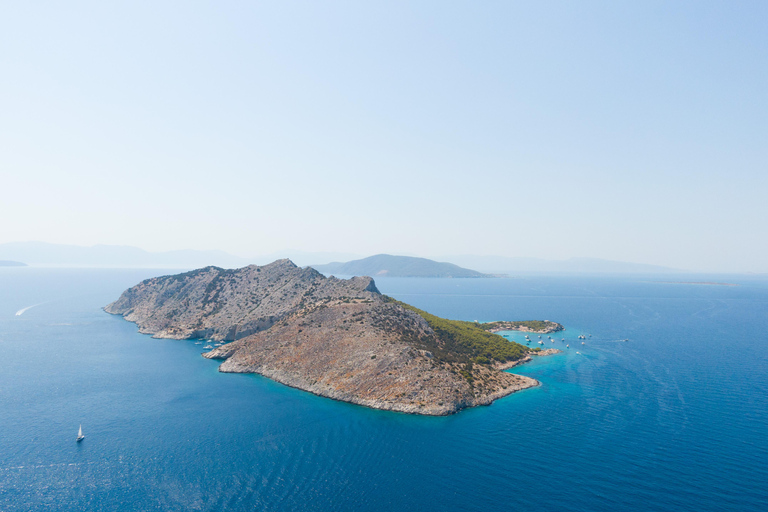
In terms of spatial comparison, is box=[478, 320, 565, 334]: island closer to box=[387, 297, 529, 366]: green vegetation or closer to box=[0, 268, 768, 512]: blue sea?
box=[387, 297, 529, 366]: green vegetation

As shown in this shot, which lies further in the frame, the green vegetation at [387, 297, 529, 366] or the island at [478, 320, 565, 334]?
the island at [478, 320, 565, 334]

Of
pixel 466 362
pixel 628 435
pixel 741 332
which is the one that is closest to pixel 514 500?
pixel 628 435

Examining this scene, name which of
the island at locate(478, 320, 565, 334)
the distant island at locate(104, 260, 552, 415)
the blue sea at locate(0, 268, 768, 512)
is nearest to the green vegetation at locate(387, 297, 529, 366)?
the distant island at locate(104, 260, 552, 415)

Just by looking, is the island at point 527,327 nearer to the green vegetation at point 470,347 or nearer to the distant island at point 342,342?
the distant island at point 342,342

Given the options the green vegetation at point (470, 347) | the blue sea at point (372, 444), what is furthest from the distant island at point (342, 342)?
the blue sea at point (372, 444)

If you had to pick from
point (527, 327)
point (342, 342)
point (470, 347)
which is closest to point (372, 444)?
point (342, 342)
